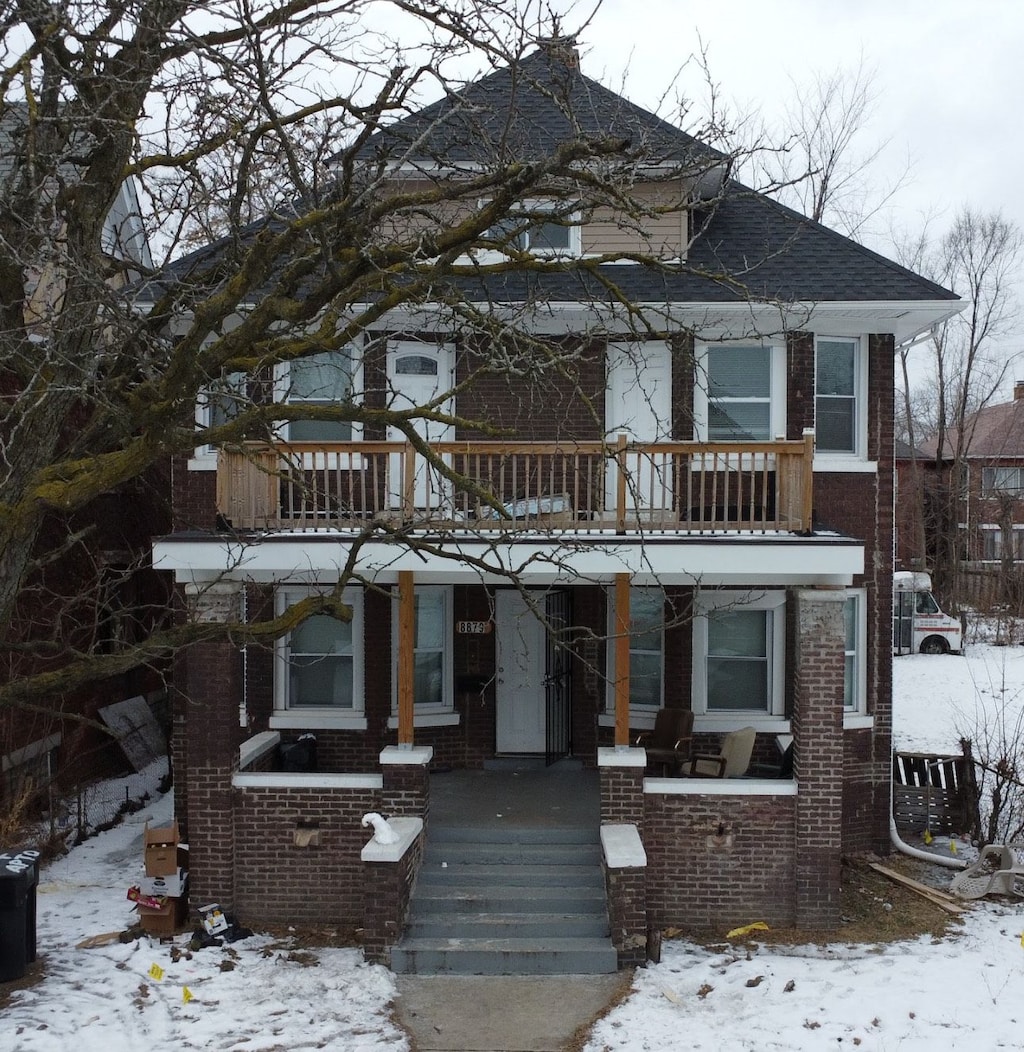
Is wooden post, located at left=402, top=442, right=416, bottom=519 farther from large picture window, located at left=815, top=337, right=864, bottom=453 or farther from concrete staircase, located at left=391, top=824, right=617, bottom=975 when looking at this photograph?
large picture window, located at left=815, top=337, right=864, bottom=453

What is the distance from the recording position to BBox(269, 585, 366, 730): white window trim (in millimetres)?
12094

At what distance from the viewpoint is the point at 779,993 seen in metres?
8.42

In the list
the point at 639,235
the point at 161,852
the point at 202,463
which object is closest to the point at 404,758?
the point at 161,852

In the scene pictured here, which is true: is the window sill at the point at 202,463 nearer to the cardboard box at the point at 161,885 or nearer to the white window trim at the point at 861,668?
the cardboard box at the point at 161,885

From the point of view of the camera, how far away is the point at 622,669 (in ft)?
33.0

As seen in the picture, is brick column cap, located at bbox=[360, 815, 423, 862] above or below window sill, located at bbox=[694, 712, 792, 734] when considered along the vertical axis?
below

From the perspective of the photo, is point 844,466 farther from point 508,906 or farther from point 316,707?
point 316,707

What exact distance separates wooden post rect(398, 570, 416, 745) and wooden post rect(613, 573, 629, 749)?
1.95 m

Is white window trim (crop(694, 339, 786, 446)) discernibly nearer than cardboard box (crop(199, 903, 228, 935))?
No

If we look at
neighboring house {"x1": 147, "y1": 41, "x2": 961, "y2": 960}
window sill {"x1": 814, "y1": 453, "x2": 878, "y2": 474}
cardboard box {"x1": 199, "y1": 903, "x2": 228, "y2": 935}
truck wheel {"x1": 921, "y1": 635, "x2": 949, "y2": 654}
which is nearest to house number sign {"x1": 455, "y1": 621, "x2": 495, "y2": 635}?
neighboring house {"x1": 147, "y1": 41, "x2": 961, "y2": 960}

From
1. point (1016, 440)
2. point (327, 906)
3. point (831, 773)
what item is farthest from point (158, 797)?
point (1016, 440)

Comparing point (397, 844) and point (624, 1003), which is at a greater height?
point (397, 844)

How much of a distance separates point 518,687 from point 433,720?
3.41 feet

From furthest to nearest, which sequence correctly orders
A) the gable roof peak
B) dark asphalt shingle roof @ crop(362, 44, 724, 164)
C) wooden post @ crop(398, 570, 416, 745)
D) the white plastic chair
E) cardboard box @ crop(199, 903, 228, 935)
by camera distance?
dark asphalt shingle roof @ crop(362, 44, 724, 164)
the white plastic chair
wooden post @ crop(398, 570, 416, 745)
cardboard box @ crop(199, 903, 228, 935)
the gable roof peak
